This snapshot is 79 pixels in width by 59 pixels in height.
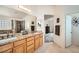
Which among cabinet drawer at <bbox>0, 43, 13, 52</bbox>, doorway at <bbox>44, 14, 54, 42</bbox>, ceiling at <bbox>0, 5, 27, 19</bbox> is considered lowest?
cabinet drawer at <bbox>0, 43, 13, 52</bbox>

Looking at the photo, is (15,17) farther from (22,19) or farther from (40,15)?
(40,15)

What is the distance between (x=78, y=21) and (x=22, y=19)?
11.5ft

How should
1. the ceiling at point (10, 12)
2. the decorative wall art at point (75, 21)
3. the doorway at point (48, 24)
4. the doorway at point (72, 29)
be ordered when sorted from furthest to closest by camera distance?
the decorative wall art at point (75, 21) → the doorway at point (72, 29) → the doorway at point (48, 24) → the ceiling at point (10, 12)

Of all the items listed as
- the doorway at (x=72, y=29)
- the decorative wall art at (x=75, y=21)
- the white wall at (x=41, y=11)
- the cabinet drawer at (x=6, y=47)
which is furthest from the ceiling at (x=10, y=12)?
the decorative wall art at (x=75, y=21)

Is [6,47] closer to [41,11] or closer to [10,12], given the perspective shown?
[10,12]

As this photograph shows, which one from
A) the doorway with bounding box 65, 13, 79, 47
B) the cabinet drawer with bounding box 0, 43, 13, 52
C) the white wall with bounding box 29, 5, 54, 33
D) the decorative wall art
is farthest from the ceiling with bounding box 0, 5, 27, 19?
the decorative wall art

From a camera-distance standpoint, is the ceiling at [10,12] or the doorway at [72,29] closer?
the ceiling at [10,12]

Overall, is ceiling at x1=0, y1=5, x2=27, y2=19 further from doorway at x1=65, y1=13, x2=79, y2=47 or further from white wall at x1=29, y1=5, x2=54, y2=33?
doorway at x1=65, y1=13, x2=79, y2=47

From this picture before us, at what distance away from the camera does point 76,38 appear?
18.3 ft

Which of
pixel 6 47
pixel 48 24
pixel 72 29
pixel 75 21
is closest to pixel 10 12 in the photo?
pixel 6 47

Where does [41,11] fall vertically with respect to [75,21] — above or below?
above

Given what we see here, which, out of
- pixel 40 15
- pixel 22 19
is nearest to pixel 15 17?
pixel 22 19

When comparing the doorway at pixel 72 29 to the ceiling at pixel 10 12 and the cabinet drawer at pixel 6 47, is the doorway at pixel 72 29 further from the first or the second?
the cabinet drawer at pixel 6 47

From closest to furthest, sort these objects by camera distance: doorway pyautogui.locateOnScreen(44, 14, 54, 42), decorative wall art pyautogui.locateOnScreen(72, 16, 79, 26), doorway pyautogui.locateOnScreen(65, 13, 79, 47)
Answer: doorway pyautogui.locateOnScreen(44, 14, 54, 42)
doorway pyautogui.locateOnScreen(65, 13, 79, 47)
decorative wall art pyautogui.locateOnScreen(72, 16, 79, 26)
